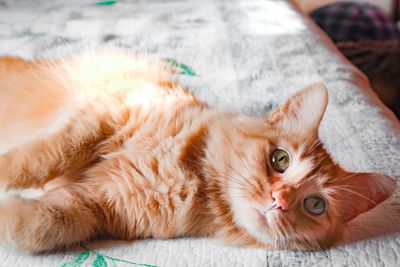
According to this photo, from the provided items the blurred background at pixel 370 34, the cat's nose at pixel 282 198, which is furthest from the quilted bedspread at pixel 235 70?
the blurred background at pixel 370 34

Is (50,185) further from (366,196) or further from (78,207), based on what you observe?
(366,196)

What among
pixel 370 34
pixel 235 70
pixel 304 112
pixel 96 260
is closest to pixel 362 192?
pixel 304 112

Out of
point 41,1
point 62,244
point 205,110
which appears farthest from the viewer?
point 41,1

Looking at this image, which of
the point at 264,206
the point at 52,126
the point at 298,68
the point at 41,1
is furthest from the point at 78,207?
the point at 41,1

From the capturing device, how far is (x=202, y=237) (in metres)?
1.03

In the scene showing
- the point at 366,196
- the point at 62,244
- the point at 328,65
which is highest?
the point at 62,244

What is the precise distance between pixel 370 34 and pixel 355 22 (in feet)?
0.47

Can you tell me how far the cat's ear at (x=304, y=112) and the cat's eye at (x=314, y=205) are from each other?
0.15 m

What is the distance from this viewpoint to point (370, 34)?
338cm

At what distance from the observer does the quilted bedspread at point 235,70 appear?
0.95 metres

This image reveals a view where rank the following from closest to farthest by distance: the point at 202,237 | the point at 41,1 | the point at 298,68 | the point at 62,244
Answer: the point at 62,244 → the point at 202,237 → the point at 298,68 → the point at 41,1

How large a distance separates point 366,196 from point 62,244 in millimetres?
667

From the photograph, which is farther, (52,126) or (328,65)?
(328,65)

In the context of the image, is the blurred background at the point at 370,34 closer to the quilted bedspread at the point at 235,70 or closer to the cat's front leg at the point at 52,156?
the quilted bedspread at the point at 235,70
